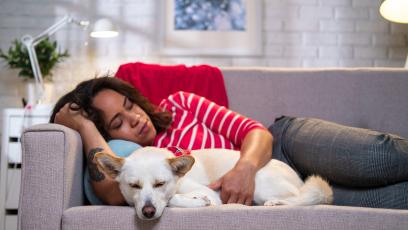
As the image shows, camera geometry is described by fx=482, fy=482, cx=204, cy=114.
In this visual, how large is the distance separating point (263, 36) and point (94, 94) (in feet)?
4.92

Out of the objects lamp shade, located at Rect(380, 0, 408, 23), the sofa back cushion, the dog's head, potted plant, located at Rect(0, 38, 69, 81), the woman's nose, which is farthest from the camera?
potted plant, located at Rect(0, 38, 69, 81)

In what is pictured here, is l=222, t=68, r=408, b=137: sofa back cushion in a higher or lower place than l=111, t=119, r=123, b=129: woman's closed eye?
higher

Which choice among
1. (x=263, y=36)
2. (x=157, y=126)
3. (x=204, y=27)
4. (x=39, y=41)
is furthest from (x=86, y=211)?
(x=263, y=36)

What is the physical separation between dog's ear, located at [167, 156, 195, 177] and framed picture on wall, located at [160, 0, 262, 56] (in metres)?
1.60

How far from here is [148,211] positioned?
111 cm

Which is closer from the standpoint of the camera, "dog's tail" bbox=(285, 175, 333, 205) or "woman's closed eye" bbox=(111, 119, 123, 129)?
"dog's tail" bbox=(285, 175, 333, 205)

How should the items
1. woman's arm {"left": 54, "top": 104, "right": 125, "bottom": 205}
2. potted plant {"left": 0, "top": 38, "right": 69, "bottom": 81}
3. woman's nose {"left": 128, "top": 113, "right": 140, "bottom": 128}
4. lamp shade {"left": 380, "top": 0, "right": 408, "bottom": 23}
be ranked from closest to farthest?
woman's arm {"left": 54, "top": 104, "right": 125, "bottom": 205}, woman's nose {"left": 128, "top": 113, "right": 140, "bottom": 128}, lamp shade {"left": 380, "top": 0, "right": 408, "bottom": 23}, potted plant {"left": 0, "top": 38, "right": 69, "bottom": 81}

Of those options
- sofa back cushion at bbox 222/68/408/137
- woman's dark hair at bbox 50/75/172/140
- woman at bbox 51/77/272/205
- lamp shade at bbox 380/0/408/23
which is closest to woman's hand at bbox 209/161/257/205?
woman at bbox 51/77/272/205

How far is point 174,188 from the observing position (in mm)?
1285

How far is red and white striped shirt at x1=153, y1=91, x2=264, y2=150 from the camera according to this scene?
1.69 metres

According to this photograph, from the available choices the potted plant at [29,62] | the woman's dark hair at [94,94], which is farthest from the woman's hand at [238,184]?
the potted plant at [29,62]

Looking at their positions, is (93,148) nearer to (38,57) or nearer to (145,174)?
(145,174)

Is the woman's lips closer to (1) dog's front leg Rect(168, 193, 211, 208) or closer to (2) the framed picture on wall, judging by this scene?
(1) dog's front leg Rect(168, 193, 211, 208)

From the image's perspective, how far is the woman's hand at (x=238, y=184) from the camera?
1.38m
